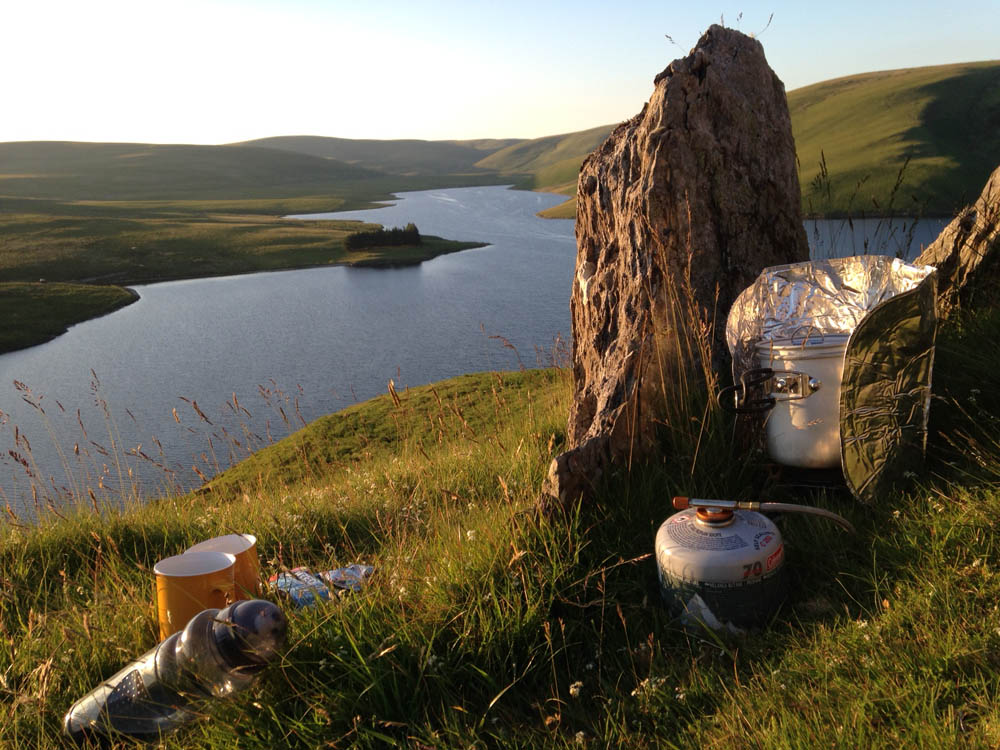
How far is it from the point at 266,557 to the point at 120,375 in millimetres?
29921

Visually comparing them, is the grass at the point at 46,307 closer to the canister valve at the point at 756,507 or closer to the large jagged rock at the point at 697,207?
the large jagged rock at the point at 697,207

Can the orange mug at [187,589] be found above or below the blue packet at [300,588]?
above

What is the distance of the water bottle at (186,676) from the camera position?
3279 mm

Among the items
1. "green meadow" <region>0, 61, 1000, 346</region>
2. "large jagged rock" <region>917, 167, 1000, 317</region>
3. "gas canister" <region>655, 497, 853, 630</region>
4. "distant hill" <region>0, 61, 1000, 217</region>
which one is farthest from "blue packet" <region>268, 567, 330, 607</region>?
"distant hill" <region>0, 61, 1000, 217</region>

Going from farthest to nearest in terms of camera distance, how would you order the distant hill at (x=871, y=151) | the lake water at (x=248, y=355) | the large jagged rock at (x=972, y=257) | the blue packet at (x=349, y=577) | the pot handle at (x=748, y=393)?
the distant hill at (x=871, y=151), the lake water at (x=248, y=355), the large jagged rock at (x=972, y=257), the pot handle at (x=748, y=393), the blue packet at (x=349, y=577)

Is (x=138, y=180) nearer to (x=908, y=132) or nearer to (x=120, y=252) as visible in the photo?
(x=120, y=252)

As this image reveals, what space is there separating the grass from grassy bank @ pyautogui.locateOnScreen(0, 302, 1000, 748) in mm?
42070

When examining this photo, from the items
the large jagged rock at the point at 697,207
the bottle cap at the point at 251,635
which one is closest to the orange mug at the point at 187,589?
the bottle cap at the point at 251,635

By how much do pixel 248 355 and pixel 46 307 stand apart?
66.9 ft

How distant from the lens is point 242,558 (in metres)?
4.31

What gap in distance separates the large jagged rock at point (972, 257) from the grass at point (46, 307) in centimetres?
4366

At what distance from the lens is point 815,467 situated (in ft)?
14.8

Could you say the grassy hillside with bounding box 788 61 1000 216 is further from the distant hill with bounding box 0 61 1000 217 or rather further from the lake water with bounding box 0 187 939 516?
the lake water with bounding box 0 187 939 516

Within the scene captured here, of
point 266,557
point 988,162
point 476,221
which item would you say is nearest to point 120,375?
point 266,557
